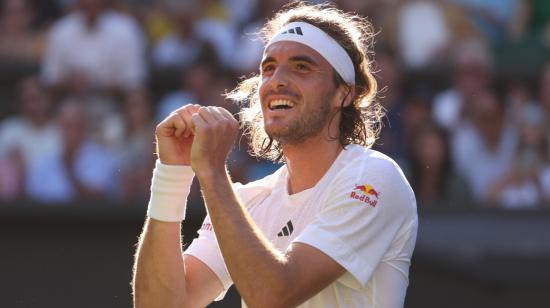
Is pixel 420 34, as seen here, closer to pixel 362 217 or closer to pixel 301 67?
pixel 301 67

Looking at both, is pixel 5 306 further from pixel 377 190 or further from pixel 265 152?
pixel 377 190

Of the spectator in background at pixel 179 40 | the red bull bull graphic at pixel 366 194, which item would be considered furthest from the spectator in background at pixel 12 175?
the red bull bull graphic at pixel 366 194

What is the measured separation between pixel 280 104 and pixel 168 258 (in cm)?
69

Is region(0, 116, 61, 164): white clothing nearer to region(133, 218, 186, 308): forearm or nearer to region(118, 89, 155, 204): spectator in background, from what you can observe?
region(118, 89, 155, 204): spectator in background

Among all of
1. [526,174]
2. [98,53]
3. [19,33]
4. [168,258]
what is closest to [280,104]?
[168,258]

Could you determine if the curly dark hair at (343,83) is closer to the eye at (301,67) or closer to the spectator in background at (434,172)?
the eye at (301,67)

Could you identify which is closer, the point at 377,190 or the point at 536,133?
the point at 377,190

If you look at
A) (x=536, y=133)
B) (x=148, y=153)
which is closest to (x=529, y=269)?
(x=536, y=133)

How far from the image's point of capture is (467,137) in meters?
8.64

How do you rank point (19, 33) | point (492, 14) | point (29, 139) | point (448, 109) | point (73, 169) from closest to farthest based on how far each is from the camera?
point (73, 169) → point (29, 139) → point (448, 109) → point (19, 33) → point (492, 14)

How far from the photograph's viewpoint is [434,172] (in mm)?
8336

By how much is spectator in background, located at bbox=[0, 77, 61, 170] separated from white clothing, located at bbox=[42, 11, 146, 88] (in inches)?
15.7

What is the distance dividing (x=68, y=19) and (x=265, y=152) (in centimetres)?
527

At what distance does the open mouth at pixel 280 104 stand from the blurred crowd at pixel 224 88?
3716 mm
